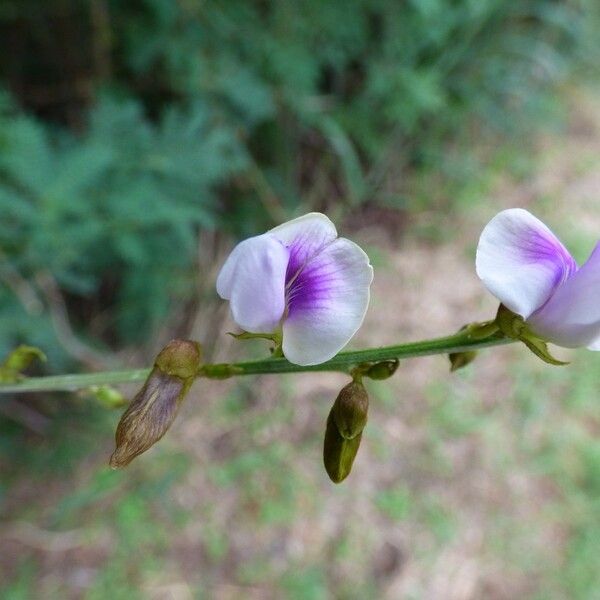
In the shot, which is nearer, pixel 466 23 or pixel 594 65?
pixel 466 23

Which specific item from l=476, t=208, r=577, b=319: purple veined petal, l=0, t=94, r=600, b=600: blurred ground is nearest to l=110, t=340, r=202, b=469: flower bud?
l=476, t=208, r=577, b=319: purple veined petal

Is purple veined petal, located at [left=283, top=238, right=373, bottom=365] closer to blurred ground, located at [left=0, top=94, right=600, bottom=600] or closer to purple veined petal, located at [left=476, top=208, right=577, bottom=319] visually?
purple veined petal, located at [left=476, top=208, right=577, bottom=319]

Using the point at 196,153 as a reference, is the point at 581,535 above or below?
below

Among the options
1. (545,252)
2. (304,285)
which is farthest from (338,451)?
(545,252)

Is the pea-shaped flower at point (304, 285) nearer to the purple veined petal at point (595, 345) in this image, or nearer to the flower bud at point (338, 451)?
the flower bud at point (338, 451)

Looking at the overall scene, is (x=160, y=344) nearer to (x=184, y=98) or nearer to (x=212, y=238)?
(x=212, y=238)

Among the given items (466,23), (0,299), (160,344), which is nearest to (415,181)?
(466,23)

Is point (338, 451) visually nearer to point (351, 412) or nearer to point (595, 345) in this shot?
point (351, 412)
